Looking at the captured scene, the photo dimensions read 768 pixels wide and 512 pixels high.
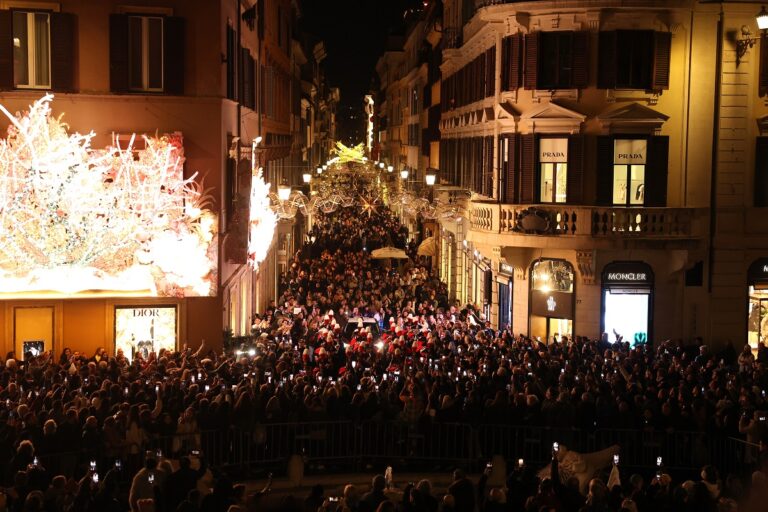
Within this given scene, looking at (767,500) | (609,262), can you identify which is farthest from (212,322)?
(767,500)

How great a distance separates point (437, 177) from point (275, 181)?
31.0 feet

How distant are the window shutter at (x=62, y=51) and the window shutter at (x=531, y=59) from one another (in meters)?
12.8

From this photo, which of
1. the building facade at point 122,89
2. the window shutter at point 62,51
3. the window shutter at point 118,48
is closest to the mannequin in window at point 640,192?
the building facade at point 122,89

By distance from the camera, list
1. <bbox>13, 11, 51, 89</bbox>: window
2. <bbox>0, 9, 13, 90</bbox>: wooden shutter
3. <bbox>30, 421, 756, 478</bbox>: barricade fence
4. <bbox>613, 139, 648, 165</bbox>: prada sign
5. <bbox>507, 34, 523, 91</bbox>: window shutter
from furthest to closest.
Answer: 1. <bbox>507, 34, 523, 91</bbox>: window shutter
2. <bbox>613, 139, 648, 165</bbox>: prada sign
3. <bbox>13, 11, 51, 89</bbox>: window
4. <bbox>0, 9, 13, 90</bbox>: wooden shutter
5. <bbox>30, 421, 756, 478</bbox>: barricade fence

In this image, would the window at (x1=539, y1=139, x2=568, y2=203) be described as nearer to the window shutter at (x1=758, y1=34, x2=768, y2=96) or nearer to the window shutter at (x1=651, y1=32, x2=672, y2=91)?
the window shutter at (x1=651, y1=32, x2=672, y2=91)

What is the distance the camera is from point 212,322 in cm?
2745

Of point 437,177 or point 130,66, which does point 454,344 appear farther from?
point 437,177

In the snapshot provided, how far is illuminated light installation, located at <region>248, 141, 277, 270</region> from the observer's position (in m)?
33.7

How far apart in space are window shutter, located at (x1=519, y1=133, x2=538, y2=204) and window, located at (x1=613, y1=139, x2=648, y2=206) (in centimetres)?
232

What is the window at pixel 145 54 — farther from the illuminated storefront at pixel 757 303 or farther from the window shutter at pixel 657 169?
the illuminated storefront at pixel 757 303

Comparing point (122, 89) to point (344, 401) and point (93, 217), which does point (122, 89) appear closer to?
point (93, 217)

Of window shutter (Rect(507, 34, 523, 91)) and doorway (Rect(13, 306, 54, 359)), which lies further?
window shutter (Rect(507, 34, 523, 91))

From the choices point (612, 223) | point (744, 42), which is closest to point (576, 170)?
point (612, 223)

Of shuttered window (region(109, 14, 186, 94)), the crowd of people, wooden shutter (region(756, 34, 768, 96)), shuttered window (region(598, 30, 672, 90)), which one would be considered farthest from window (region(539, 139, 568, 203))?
shuttered window (region(109, 14, 186, 94))
